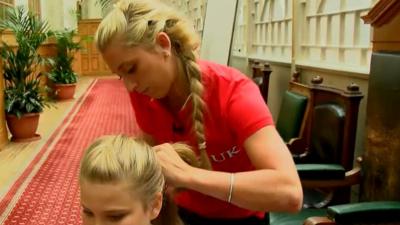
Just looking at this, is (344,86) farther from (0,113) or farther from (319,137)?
(0,113)

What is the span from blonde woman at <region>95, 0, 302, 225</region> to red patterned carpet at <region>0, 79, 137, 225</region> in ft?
6.41

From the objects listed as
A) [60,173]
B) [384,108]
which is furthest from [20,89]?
[384,108]

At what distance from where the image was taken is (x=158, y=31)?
1184mm

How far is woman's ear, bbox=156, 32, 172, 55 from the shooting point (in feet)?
3.86

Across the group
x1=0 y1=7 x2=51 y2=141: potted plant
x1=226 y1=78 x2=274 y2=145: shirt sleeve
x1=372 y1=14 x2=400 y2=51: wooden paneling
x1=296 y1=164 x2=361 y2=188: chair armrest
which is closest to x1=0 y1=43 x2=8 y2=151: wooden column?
x1=0 y1=7 x2=51 y2=141: potted plant

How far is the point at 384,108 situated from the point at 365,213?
0.48 m

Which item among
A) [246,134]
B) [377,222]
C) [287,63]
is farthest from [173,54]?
[287,63]

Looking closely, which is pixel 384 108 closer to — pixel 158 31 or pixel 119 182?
pixel 158 31

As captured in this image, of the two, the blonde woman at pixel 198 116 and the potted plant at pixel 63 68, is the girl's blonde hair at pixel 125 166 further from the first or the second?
the potted plant at pixel 63 68

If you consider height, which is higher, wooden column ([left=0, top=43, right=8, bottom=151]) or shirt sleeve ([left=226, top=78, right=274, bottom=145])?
shirt sleeve ([left=226, top=78, right=274, bottom=145])

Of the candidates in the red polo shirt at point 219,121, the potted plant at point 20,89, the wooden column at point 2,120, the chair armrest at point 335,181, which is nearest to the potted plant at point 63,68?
the potted plant at point 20,89

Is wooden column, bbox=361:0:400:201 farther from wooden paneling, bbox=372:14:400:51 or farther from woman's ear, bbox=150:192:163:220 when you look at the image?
woman's ear, bbox=150:192:163:220

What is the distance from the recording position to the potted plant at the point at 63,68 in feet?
28.4

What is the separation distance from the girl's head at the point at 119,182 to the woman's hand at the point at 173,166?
2 cm
